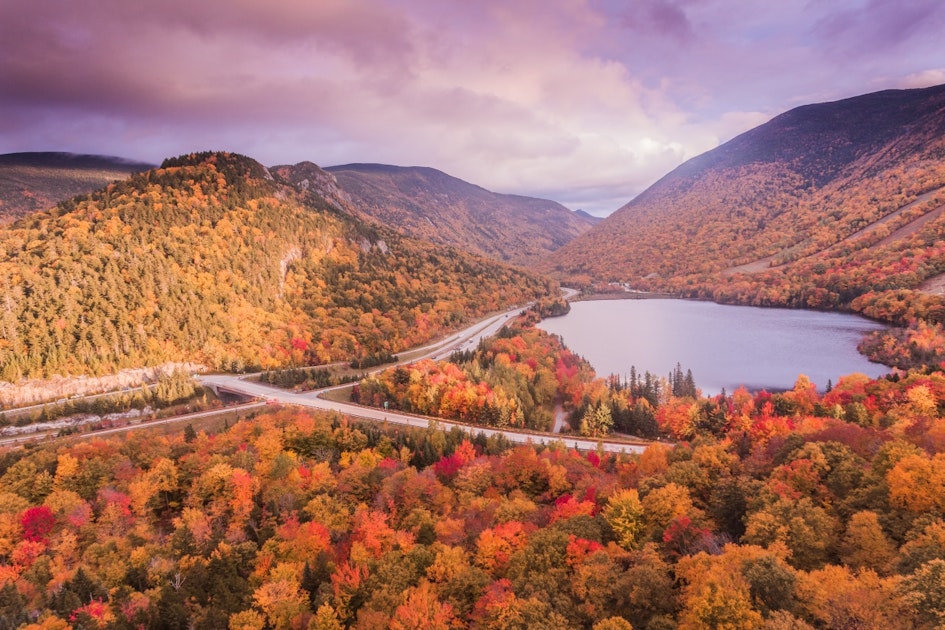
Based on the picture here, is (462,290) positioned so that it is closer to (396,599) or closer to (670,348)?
(670,348)

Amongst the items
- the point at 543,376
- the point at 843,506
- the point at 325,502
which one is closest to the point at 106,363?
the point at 325,502

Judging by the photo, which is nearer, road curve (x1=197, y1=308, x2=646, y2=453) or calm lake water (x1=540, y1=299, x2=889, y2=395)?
road curve (x1=197, y1=308, x2=646, y2=453)

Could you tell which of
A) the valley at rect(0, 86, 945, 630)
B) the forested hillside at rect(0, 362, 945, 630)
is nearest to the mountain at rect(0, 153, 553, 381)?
the valley at rect(0, 86, 945, 630)

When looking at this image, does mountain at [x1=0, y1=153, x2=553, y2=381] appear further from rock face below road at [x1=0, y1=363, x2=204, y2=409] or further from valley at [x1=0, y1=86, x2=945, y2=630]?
rock face below road at [x1=0, y1=363, x2=204, y2=409]

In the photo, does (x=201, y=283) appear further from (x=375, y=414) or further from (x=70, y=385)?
(x=375, y=414)

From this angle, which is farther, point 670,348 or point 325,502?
point 670,348

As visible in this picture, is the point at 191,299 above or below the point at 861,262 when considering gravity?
below

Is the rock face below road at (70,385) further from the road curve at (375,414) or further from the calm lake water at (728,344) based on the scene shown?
the calm lake water at (728,344)

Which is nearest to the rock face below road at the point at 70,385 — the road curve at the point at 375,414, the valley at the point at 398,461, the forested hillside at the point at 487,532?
the valley at the point at 398,461
